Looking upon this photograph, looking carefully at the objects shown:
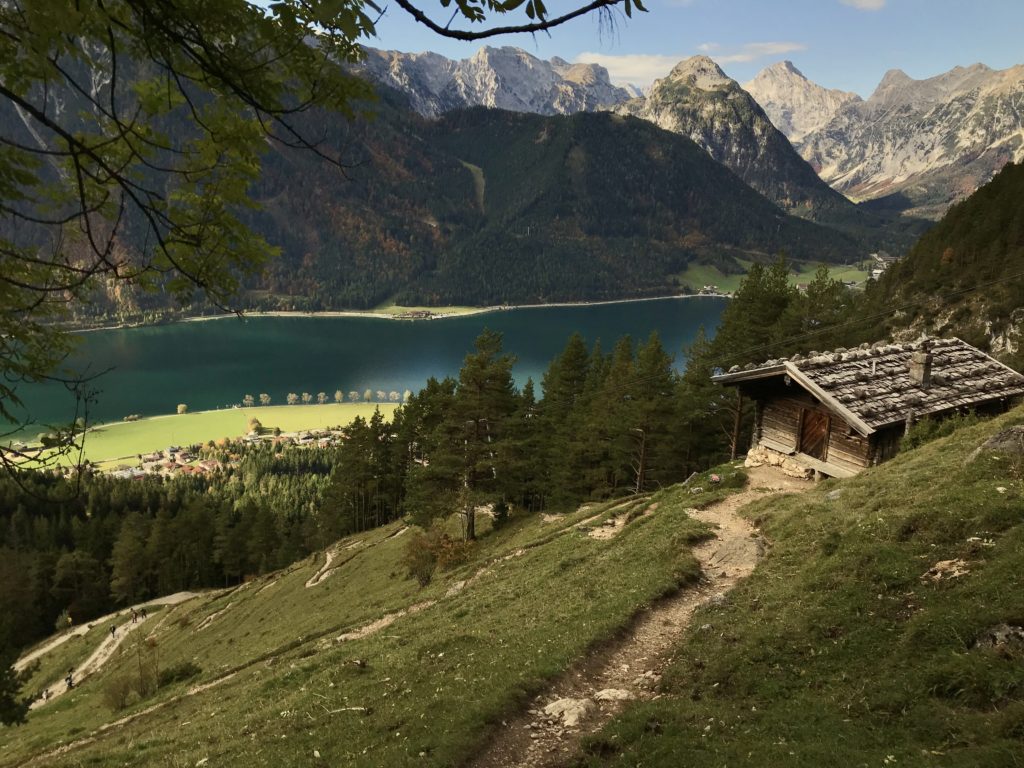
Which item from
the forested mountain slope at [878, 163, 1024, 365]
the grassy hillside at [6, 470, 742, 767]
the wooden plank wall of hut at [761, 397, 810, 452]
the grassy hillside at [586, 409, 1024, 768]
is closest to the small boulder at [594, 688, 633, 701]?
the grassy hillside at [586, 409, 1024, 768]

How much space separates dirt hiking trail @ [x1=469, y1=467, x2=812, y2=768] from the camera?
873 cm

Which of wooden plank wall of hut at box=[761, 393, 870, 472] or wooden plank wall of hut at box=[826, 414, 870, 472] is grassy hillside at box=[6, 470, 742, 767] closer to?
wooden plank wall of hut at box=[761, 393, 870, 472]

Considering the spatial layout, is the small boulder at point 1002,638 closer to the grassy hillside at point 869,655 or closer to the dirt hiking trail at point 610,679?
the grassy hillside at point 869,655

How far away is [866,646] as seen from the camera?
8719 millimetres

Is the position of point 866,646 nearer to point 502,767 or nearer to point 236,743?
point 502,767

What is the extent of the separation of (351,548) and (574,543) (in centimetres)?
3566

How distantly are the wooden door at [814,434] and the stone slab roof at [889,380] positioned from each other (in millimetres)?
1768

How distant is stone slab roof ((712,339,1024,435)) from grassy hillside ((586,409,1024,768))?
28.1 ft

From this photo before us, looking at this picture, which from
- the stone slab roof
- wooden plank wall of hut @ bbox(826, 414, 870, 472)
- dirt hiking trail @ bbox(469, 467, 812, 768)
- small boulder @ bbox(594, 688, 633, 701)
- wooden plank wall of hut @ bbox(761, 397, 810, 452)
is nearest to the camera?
dirt hiking trail @ bbox(469, 467, 812, 768)

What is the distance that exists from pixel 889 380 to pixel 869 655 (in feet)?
60.3

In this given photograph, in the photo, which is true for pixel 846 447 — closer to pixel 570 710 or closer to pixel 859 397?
pixel 859 397

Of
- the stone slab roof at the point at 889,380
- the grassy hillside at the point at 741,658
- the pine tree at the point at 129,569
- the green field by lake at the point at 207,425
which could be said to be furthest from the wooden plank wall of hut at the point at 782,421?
the green field by lake at the point at 207,425

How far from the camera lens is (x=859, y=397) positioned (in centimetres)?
2220

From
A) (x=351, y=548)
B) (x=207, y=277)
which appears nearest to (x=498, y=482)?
(x=351, y=548)
